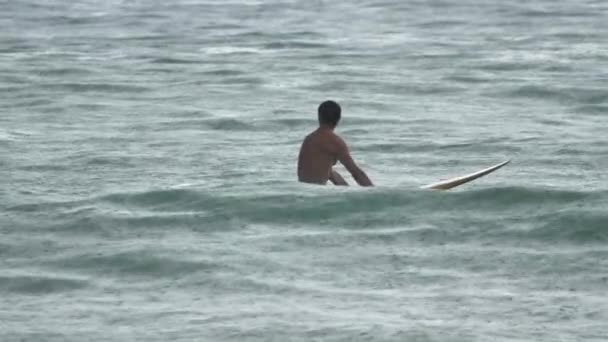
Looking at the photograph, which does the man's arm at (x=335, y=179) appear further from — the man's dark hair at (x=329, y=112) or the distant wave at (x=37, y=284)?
the distant wave at (x=37, y=284)

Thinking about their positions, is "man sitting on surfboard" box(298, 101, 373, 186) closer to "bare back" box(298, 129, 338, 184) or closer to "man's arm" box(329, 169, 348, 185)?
"bare back" box(298, 129, 338, 184)

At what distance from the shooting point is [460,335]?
13.2 metres

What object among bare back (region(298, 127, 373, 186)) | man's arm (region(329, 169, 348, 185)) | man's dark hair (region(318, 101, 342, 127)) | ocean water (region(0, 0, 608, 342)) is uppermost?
man's dark hair (region(318, 101, 342, 127))

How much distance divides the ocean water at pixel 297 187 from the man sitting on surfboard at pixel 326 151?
2.38 feet

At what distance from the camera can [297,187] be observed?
19500 mm

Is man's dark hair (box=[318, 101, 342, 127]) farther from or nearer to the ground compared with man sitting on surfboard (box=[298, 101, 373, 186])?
farther from the ground

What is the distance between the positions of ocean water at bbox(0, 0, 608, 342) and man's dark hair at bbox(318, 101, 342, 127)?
1223 millimetres

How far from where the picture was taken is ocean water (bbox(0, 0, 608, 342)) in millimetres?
14109

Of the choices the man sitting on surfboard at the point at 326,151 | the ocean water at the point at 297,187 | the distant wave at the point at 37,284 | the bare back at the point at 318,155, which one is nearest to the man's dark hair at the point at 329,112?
the man sitting on surfboard at the point at 326,151

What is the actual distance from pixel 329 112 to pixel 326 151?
1.28ft

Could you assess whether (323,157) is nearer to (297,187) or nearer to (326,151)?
(326,151)

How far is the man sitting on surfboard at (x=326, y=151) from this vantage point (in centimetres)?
1656

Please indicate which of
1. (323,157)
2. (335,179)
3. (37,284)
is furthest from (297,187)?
(37,284)

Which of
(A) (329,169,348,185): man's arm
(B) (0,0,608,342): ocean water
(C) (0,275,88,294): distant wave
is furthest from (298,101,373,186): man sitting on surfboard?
(C) (0,275,88,294): distant wave
